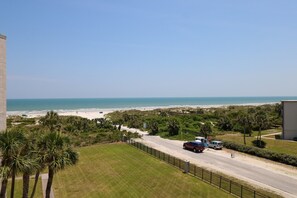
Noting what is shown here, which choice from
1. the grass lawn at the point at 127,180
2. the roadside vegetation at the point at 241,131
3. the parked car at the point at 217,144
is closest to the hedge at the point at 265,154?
the roadside vegetation at the point at 241,131

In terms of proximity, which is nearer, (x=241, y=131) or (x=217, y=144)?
(x=217, y=144)

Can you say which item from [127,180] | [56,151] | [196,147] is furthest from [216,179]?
[56,151]

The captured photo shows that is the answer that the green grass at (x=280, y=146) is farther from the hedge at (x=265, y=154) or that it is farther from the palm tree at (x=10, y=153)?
the palm tree at (x=10, y=153)

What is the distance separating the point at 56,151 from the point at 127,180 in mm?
13088

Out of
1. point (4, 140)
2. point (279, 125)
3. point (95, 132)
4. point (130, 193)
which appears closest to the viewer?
point (4, 140)

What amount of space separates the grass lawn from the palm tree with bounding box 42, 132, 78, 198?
8620mm

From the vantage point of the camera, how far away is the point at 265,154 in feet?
140

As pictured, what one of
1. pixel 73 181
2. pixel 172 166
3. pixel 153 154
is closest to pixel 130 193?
pixel 73 181

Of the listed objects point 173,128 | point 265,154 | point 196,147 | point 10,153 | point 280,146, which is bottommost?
point 265,154

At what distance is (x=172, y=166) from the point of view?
1415 inches

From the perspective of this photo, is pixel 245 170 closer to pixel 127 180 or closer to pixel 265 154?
pixel 265 154

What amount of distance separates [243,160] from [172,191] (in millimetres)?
17718

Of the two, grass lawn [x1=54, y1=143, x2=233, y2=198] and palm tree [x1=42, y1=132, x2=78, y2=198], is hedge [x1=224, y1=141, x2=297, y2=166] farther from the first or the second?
palm tree [x1=42, y1=132, x2=78, y2=198]

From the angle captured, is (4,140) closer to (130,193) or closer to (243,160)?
(130,193)
